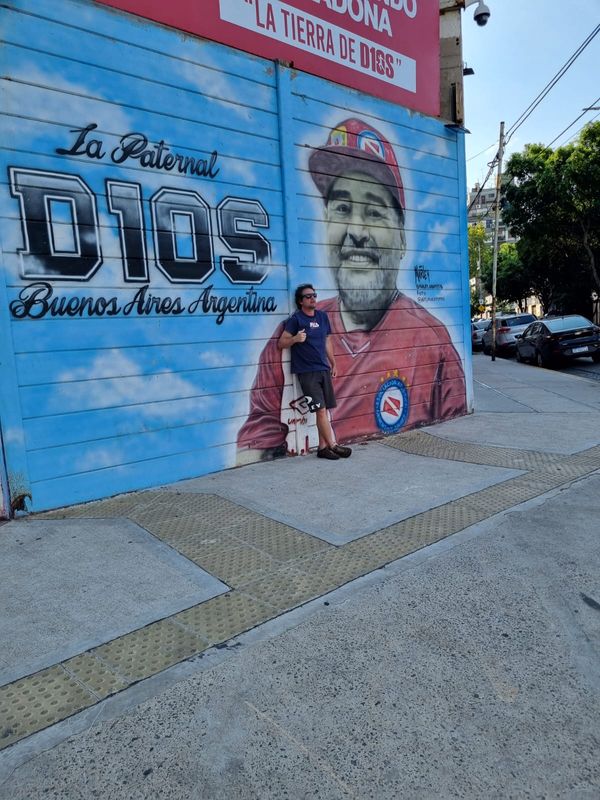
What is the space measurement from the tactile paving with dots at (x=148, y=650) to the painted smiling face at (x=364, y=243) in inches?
183

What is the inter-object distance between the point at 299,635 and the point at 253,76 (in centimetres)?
529

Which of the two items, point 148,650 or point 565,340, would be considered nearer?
point 148,650

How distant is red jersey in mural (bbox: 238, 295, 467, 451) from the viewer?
232 inches

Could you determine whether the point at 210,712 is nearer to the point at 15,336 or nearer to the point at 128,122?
the point at 15,336

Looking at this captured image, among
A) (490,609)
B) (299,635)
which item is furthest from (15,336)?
(490,609)

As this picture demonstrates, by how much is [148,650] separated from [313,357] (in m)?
3.78

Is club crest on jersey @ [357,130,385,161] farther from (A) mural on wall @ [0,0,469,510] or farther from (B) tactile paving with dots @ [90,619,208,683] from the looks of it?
(B) tactile paving with dots @ [90,619,208,683]

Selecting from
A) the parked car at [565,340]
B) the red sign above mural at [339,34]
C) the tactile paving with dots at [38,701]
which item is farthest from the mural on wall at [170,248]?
the parked car at [565,340]

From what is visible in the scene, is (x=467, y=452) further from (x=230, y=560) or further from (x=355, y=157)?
(x=355, y=157)

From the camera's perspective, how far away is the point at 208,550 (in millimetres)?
3717

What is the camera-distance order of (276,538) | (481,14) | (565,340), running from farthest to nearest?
(565,340) → (481,14) → (276,538)

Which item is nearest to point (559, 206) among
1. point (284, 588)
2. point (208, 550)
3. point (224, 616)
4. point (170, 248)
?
point (170, 248)
